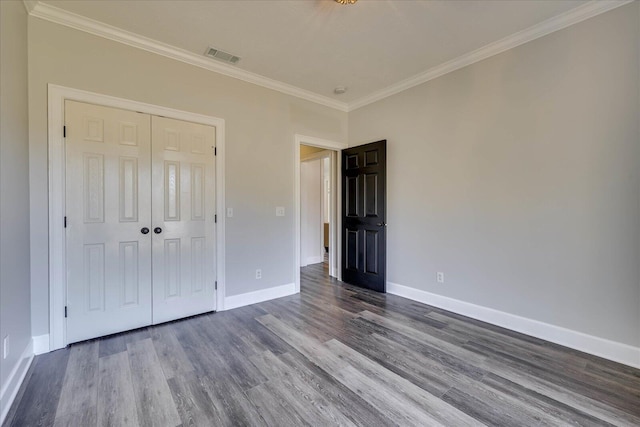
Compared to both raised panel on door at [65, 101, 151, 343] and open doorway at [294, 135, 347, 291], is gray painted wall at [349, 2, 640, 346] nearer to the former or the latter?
open doorway at [294, 135, 347, 291]

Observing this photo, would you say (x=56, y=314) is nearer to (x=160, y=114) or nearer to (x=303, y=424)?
(x=160, y=114)

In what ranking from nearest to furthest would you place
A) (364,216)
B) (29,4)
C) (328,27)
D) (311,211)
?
(29,4) < (328,27) < (364,216) < (311,211)

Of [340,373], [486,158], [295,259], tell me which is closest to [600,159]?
[486,158]

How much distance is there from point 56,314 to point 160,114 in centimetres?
198

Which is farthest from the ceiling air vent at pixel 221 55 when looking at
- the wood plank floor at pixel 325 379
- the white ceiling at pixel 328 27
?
the wood plank floor at pixel 325 379

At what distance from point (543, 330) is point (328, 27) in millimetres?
3348

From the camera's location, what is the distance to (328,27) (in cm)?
248

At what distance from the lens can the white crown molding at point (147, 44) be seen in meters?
2.23

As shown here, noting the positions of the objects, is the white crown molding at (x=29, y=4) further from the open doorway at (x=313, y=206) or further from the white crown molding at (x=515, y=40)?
the white crown molding at (x=515, y=40)

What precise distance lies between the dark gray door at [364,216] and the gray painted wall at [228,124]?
0.60 m

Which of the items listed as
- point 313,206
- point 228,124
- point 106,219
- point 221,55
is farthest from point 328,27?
point 313,206

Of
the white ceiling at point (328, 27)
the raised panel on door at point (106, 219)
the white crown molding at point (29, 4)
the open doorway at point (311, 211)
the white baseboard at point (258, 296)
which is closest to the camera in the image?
the white crown molding at point (29, 4)

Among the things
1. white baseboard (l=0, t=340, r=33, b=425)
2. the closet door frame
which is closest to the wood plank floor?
white baseboard (l=0, t=340, r=33, b=425)

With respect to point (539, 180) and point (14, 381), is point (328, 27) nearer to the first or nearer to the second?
point (539, 180)
